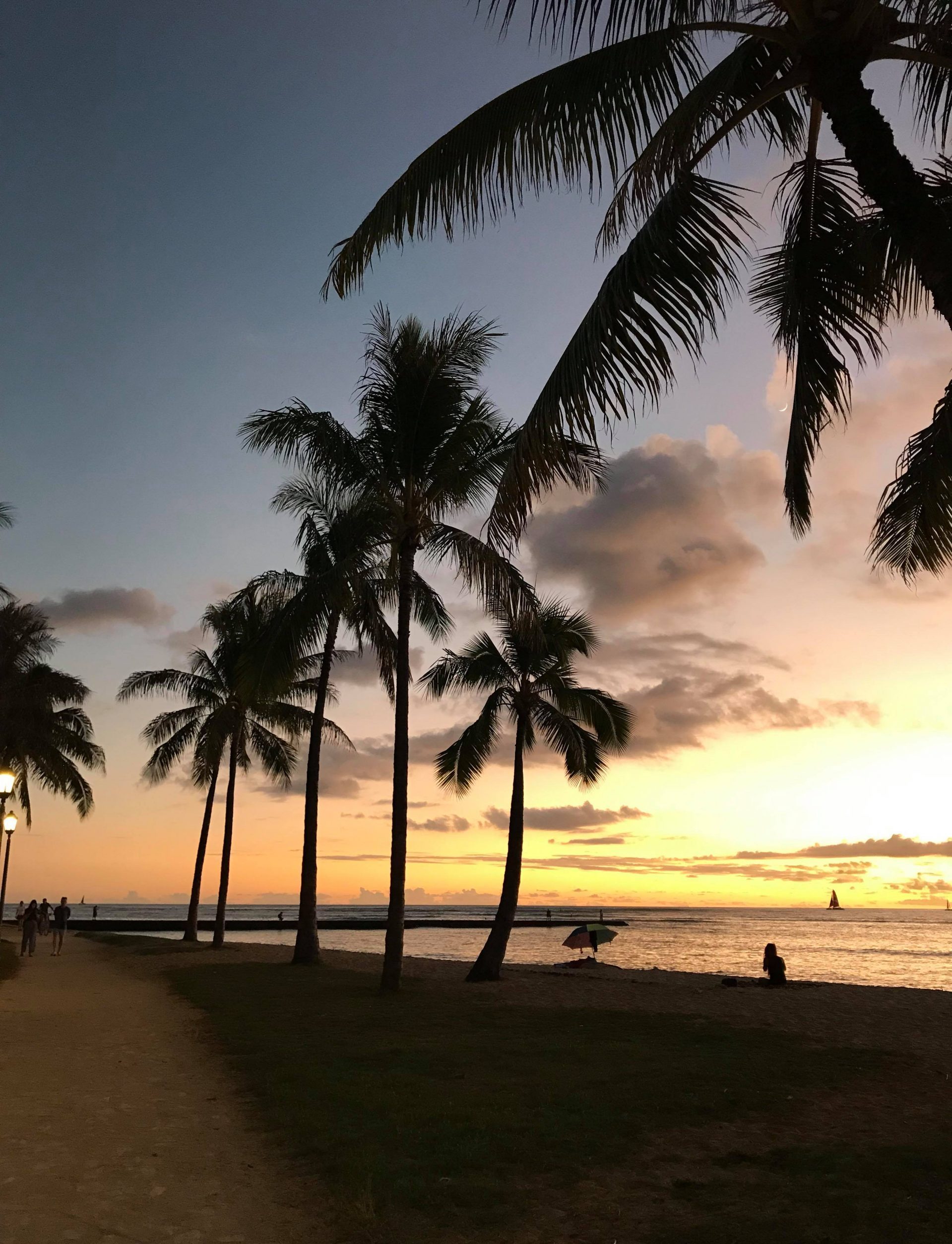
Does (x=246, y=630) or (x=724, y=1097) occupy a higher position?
(x=246, y=630)

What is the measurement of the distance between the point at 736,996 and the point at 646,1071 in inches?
373

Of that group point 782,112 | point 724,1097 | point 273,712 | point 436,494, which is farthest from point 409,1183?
point 273,712

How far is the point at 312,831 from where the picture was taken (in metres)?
23.2

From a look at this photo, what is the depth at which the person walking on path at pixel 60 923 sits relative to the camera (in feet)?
91.8

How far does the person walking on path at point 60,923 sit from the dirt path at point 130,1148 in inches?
674

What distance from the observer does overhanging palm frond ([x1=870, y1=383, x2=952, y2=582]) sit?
620cm

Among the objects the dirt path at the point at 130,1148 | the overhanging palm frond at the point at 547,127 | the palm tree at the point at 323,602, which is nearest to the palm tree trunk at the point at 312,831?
the palm tree at the point at 323,602

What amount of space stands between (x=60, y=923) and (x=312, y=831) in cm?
1070

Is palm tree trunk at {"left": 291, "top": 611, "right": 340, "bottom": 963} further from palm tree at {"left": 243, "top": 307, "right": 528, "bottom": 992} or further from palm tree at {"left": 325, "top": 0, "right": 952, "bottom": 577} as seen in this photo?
palm tree at {"left": 325, "top": 0, "right": 952, "bottom": 577}

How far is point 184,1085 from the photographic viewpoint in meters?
8.67

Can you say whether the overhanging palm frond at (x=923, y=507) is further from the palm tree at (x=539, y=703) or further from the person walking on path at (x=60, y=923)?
the person walking on path at (x=60, y=923)

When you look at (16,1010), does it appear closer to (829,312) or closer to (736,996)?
(736,996)

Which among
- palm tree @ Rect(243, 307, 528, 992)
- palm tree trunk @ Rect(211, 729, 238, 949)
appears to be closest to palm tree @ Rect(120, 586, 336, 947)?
palm tree trunk @ Rect(211, 729, 238, 949)

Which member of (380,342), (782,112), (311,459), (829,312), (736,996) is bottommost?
(736,996)
